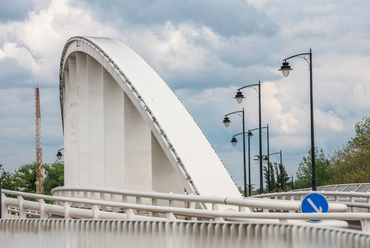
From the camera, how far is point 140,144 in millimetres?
27375

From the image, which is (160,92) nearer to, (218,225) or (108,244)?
(108,244)

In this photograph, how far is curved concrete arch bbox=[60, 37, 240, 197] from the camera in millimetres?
21453

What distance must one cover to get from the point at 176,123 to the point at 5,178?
8108 centimetres

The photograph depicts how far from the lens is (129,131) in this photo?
1070 inches

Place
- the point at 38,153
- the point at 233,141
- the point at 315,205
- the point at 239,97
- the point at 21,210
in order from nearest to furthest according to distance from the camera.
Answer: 1. the point at 315,205
2. the point at 21,210
3. the point at 239,97
4. the point at 233,141
5. the point at 38,153

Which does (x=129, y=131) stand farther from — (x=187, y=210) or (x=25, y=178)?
(x=25, y=178)

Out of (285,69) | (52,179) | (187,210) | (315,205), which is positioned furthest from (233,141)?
(52,179)

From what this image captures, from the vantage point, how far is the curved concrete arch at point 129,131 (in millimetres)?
21453

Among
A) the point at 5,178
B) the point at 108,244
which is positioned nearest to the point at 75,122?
the point at 108,244

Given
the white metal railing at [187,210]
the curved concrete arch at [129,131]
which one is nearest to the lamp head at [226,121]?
the curved concrete arch at [129,131]

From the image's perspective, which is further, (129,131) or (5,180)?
(5,180)

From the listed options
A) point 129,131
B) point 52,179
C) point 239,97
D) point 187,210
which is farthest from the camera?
point 52,179

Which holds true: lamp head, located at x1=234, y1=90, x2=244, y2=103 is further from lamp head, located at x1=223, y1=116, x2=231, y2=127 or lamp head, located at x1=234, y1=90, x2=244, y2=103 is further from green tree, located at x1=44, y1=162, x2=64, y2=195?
green tree, located at x1=44, y1=162, x2=64, y2=195

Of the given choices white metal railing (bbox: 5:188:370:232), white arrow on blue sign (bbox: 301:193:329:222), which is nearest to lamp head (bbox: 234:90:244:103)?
white metal railing (bbox: 5:188:370:232)
